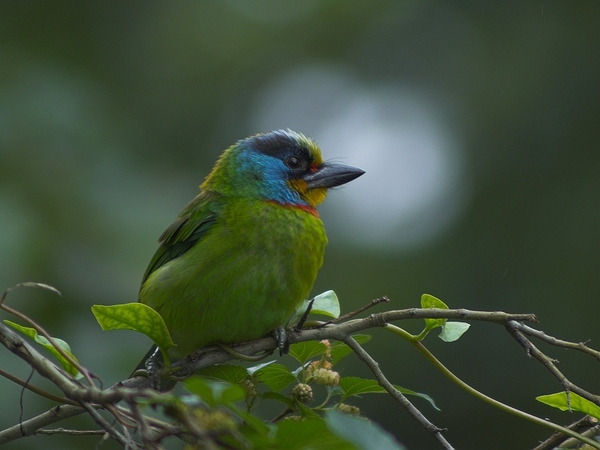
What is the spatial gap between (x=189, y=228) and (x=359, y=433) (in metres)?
1.95

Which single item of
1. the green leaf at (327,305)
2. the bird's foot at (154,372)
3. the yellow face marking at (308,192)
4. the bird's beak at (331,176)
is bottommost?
the bird's foot at (154,372)

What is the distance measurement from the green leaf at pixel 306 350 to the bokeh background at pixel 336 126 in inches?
67.1

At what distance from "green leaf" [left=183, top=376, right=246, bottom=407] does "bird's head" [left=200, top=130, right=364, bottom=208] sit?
1.95 m

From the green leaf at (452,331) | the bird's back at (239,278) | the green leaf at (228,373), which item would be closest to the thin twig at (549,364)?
the green leaf at (452,331)

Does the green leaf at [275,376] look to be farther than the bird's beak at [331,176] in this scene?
No

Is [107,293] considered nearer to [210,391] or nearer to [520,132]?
[210,391]

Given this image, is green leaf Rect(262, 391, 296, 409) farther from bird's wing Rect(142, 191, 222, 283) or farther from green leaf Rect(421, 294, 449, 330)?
bird's wing Rect(142, 191, 222, 283)

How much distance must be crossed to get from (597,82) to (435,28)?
2.21m

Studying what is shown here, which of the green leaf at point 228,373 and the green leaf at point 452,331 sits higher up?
the green leaf at point 452,331

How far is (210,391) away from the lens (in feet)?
3.65

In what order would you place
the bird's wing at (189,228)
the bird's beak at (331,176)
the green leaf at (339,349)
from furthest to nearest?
the bird's beak at (331,176), the bird's wing at (189,228), the green leaf at (339,349)

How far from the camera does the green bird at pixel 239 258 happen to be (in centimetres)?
261

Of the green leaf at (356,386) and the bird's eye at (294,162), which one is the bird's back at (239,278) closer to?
the bird's eye at (294,162)

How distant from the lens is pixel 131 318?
1767mm
